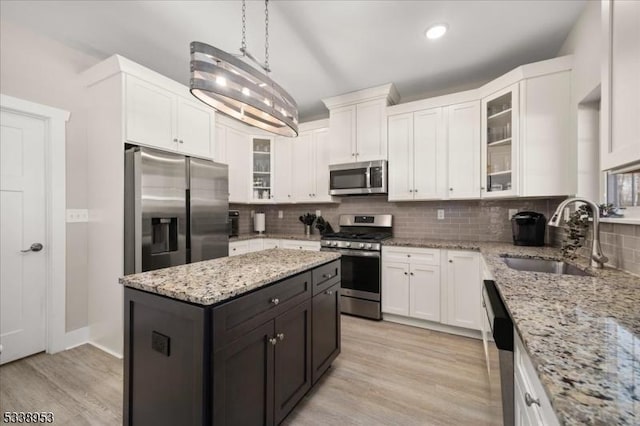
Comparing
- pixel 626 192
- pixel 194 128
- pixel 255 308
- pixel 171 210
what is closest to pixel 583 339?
pixel 255 308

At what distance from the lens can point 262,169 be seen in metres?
4.17

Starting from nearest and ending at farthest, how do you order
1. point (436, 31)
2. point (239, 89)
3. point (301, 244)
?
point (239, 89)
point (436, 31)
point (301, 244)

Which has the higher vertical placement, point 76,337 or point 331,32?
point 331,32

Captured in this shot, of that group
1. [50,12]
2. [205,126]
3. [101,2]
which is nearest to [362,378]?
[205,126]

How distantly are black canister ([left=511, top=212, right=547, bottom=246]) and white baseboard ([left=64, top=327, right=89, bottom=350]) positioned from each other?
4.39 m

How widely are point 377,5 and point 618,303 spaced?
2.22 metres

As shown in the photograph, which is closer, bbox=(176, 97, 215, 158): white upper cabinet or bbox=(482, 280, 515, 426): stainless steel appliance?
bbox=(482, 280, 515, 426): stainless steel appliance

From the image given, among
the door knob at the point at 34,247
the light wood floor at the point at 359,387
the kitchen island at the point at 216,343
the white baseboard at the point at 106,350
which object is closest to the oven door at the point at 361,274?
the light wood floor at the point at 359,387

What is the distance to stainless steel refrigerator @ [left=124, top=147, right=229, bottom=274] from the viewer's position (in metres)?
2.29

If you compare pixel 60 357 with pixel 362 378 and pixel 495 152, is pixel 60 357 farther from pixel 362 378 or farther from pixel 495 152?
pixel 495 152

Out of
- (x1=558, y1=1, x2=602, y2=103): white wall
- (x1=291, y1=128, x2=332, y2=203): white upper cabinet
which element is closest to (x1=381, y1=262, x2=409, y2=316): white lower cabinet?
(x1=291, y1=128, x2=332, y2=203): white upper cabinet

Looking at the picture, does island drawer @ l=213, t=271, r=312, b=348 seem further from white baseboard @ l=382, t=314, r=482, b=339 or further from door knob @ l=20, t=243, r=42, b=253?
door knob @ l=20, t=243, r=42, b=253

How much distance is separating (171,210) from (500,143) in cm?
334

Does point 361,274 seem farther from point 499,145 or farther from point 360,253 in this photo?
point 499,145
